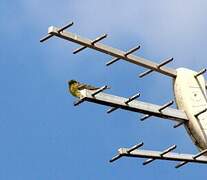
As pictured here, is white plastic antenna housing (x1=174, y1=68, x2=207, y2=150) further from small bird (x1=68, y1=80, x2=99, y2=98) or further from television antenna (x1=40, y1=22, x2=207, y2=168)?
small bird (x1=68, y1=80, x2=99, y2=98)

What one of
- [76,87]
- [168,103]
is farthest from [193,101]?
[76,87]

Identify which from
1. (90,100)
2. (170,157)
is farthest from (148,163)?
(90,100)

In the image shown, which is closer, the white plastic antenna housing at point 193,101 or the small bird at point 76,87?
the small bird at point 76,87

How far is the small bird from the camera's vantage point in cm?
3127

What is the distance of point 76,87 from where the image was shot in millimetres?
31453

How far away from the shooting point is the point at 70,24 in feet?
106

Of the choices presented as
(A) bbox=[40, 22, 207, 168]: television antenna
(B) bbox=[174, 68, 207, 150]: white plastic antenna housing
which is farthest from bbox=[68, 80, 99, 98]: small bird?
(B) bbox=[174, 68, 207, 150]: white plastic antenna housing

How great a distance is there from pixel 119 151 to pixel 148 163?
1.79 metres

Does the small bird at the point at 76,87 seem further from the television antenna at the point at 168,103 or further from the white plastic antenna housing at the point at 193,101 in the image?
the white plastic antenna housing at the point at 193,101

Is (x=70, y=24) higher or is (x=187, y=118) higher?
(x=70, y=24)

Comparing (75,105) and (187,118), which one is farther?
(187,118)

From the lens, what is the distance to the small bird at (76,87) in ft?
103

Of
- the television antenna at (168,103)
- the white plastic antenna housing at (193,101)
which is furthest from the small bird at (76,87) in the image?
the white plastic antenna housing at (193,101)

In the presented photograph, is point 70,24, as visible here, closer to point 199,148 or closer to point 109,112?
point 109,112
